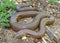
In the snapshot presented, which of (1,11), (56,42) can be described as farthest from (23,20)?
(56,42)

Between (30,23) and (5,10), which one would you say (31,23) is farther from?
→ (5,10)

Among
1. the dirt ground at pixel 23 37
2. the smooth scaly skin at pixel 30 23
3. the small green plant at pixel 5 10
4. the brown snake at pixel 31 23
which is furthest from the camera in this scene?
the small green plant at pixel 5 10

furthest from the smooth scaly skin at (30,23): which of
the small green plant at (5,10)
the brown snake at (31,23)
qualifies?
the small green plant at (5,10)

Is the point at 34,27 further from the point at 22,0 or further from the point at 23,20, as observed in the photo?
the point at 22,0

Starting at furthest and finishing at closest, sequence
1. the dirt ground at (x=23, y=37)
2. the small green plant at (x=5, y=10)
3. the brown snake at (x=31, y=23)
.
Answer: the small green plant at (x=5, y=10)
the brown snake at (x=31, y=23)
the dirt ground at (x=23, y=37)

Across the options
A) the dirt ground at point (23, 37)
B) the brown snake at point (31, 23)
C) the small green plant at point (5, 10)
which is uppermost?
the small green plant at point (5, 10)

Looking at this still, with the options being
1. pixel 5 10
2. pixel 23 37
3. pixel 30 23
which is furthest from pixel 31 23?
pixel 5 10

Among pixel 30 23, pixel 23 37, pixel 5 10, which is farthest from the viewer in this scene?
pixel 5 10

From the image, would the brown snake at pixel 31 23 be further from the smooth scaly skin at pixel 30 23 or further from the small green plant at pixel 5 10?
the small green plant at pixel 5 10

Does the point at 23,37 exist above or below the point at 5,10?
below

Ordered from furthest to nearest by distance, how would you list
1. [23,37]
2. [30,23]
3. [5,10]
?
[5,10]
[30,23]
[23,37]
